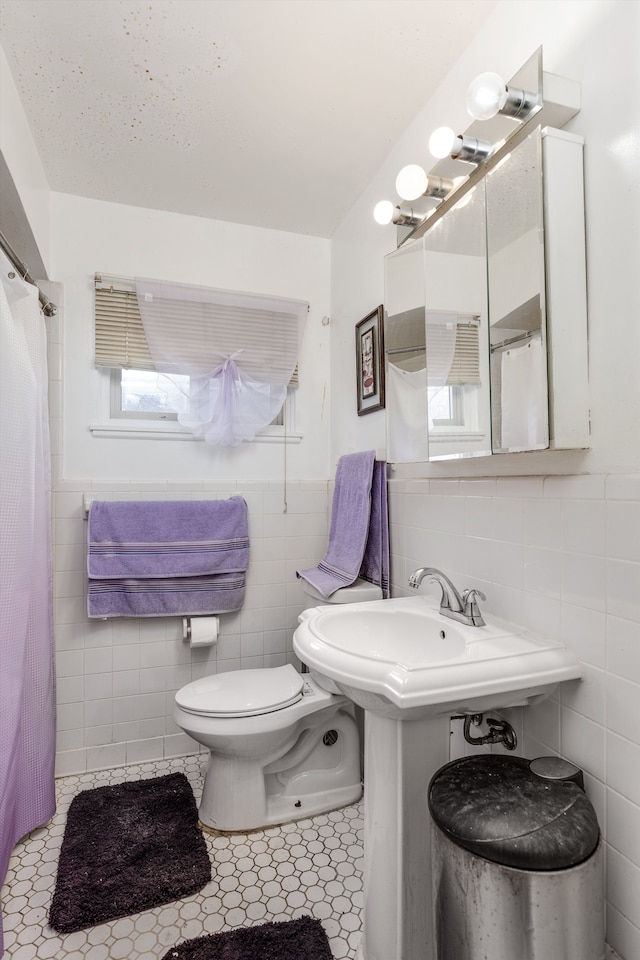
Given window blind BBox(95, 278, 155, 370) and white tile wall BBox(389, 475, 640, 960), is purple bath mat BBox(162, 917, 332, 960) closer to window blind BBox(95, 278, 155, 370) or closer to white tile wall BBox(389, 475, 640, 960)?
white tile wall BBox(389, 475, 640, 960)

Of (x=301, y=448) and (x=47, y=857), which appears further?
(x=301, y=448)

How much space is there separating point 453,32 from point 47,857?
271cm

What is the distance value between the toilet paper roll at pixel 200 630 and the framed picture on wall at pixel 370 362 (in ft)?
3.59

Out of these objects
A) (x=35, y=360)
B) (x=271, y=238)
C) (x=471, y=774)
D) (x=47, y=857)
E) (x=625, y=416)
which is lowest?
(x=47, y=857)

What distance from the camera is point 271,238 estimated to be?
96.1 inches

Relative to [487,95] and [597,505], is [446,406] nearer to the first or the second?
[597,505]

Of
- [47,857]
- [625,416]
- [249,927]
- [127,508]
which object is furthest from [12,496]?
[625,416]

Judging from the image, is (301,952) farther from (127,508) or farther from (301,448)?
(301,448)

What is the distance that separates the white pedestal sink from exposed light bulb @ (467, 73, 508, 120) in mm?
1142

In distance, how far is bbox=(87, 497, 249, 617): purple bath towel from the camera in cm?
208

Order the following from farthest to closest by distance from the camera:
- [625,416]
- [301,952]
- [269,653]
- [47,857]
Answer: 1. [269,653]
2. [47,857]
3. [301,952]
4. [625,416]

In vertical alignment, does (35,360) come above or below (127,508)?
above

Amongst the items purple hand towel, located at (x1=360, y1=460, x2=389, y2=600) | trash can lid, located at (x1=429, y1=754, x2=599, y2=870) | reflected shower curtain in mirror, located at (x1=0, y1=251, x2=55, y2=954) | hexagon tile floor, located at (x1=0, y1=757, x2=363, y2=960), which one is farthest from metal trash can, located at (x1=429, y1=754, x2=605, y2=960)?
reflected shower curtain in mirror, located at (x1=0, y1=251, x2=55, y2=954)

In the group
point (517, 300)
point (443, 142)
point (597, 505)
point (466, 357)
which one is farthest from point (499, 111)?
point (597, 505)
